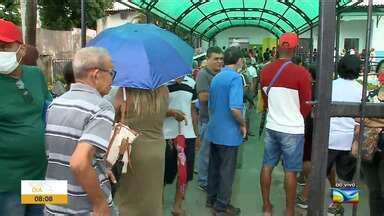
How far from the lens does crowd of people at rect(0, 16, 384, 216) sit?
2.53 metres

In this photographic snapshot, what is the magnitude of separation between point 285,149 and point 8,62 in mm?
2768

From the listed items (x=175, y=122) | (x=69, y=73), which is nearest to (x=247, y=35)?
(x=175, y=122)

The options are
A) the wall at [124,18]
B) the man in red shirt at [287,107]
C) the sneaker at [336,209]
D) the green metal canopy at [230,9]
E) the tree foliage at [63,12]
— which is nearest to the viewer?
the sneaker at [336,209]

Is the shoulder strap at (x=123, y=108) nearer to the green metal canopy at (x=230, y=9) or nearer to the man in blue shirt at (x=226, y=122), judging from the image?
the man in blue shirt at (x=226, y=122)

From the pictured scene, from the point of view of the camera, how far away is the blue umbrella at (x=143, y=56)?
343cm

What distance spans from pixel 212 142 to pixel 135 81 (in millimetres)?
1990

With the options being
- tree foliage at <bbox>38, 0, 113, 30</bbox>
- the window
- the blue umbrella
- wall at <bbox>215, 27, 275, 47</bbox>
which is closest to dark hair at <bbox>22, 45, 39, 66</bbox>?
the blue umbrella

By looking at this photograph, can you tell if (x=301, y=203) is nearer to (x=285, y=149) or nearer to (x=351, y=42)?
Result: (x=285, y=149)

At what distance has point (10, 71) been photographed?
9.91 ft

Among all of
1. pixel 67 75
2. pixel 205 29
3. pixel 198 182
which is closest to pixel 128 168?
pixel 67 75

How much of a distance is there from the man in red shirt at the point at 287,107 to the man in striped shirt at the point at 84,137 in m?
2.38

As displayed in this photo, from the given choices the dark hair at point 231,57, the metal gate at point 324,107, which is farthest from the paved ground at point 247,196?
the metal gate at point 324,107

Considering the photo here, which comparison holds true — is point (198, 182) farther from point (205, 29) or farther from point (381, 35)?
point (381, 35)

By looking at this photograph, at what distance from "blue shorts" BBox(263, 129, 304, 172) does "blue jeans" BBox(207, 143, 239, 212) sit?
396mm
